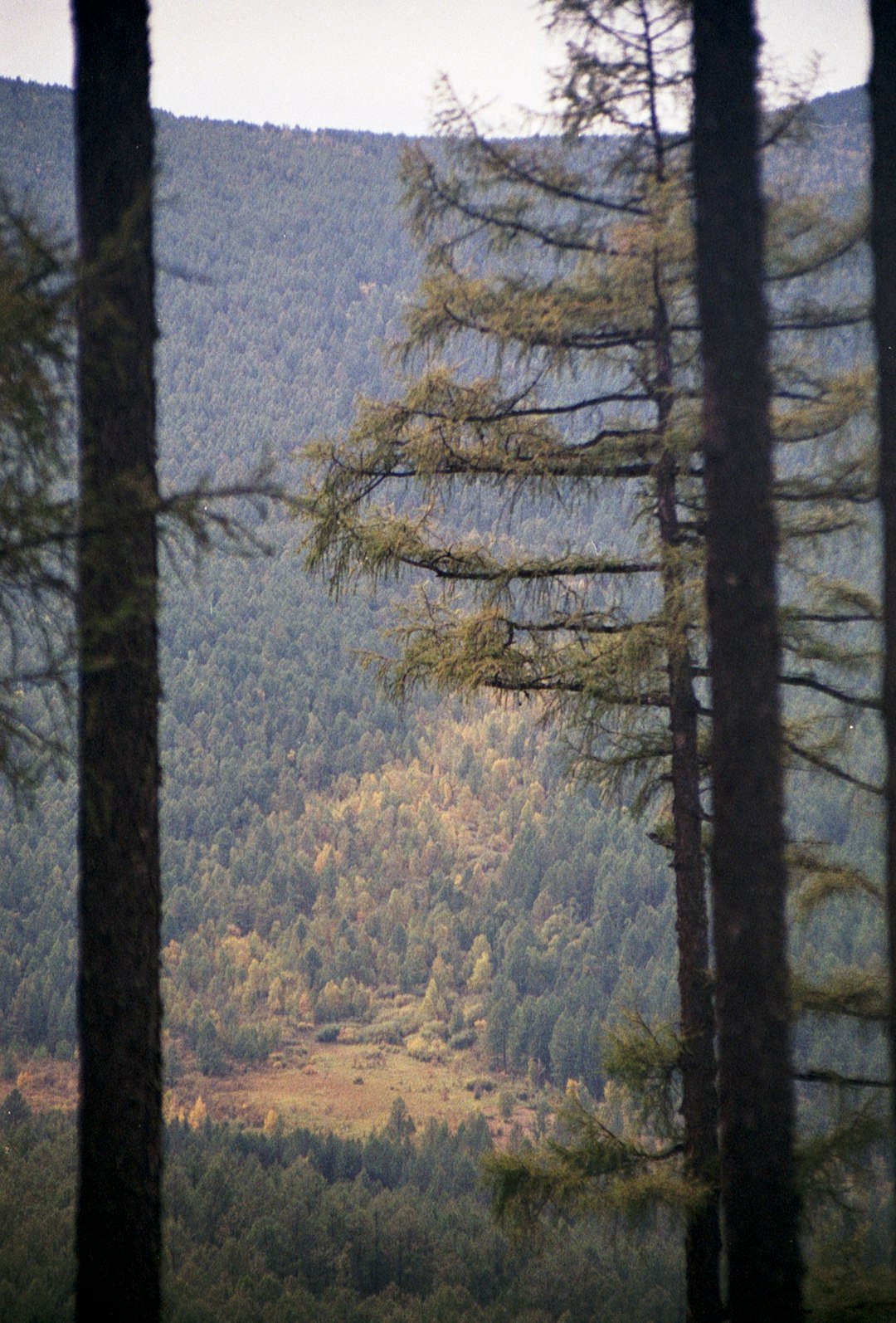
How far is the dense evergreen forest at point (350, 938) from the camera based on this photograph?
3303 centimetres

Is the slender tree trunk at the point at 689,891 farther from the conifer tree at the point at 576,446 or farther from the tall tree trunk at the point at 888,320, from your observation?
the tall tree trunk at the point at 888,320

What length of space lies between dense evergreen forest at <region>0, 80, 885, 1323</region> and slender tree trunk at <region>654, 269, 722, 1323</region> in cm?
59

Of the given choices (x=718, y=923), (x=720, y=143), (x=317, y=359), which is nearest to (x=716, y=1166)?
(x=718, y=923)

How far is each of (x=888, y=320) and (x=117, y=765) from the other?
3.28 metres

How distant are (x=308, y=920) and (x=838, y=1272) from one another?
9161 cm

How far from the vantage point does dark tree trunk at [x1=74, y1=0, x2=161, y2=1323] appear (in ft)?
14.2

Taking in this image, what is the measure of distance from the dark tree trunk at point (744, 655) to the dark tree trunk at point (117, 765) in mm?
2084

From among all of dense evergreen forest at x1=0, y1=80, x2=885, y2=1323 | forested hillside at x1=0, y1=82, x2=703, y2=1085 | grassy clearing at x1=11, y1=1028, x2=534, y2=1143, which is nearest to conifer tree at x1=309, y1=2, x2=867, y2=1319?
dense evergreen forest at x1=0, y1=80, x2=885, y2=1323

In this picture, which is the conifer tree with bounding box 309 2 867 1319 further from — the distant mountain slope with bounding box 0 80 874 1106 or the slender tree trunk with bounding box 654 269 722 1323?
the distant mountain slope with bounding box 0 80 874 1106

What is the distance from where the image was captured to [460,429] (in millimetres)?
7320

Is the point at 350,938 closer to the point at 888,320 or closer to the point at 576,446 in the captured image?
the point at 576,446

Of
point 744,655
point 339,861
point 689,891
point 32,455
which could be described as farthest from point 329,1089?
point 32,455

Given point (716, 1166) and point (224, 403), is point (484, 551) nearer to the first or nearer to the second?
point (716, 1166)

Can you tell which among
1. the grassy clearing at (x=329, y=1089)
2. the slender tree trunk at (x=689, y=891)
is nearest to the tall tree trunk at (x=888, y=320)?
the slender tree trunk at (x=689, y=891)
